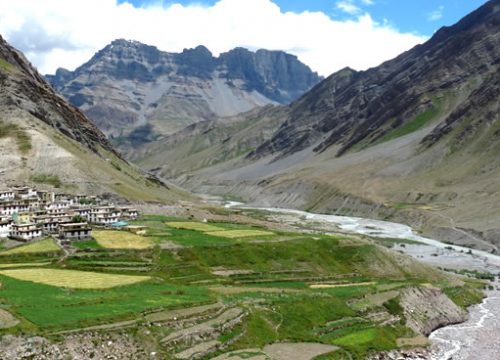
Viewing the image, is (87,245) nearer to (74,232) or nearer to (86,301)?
(74,232)

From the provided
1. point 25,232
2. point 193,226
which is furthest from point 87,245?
point 193,226

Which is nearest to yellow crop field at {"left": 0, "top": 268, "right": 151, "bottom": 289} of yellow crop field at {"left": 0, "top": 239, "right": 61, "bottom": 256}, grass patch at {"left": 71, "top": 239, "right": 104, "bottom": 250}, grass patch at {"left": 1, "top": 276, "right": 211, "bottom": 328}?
grass patch at {"left": 1, "top": 276, "right": 211, "bottom": 328}

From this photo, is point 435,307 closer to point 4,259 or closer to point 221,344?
point 221,344

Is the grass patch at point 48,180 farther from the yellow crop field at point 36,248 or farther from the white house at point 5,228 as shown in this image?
the yellow crop field at point 36,248

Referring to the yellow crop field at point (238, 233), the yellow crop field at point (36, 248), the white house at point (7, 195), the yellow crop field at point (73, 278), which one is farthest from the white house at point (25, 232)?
the white house at point (7, 195)

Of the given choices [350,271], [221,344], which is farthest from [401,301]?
[221,344]

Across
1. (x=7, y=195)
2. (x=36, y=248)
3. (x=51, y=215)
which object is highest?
(x=7, y=195)
